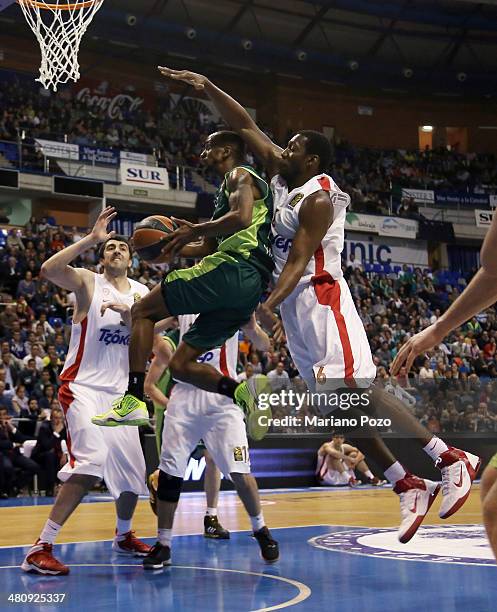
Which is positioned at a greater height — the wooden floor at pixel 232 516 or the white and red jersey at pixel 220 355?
the white and red jersey at pixel 220 355

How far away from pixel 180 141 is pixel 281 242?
80.4 ft

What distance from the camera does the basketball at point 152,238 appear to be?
5.59m

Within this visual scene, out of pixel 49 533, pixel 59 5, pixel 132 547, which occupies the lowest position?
pixel 132 547

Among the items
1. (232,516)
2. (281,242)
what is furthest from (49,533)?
(232,516)

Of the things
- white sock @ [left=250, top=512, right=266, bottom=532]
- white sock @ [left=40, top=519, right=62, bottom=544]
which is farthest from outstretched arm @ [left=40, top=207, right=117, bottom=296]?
white sock @ [left=250, top=512, right=266, bottom=532]

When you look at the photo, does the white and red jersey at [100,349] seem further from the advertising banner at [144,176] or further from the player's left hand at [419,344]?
the advertising banner at [144,176]

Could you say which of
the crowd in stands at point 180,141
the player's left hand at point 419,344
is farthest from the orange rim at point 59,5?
the crowd in stands at point 180,141

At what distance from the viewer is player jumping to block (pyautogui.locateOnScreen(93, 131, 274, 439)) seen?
5375 millimetres

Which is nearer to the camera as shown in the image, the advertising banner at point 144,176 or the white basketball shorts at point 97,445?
the white basketball shorts at point 97,445

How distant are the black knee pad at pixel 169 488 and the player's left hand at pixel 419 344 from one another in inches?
129

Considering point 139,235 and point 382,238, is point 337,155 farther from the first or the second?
point 139,235

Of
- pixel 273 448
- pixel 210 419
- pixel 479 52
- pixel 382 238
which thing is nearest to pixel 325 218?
pixel 210 419

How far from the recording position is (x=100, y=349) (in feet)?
21.9

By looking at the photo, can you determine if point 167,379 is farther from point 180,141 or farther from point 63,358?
point 180,141
